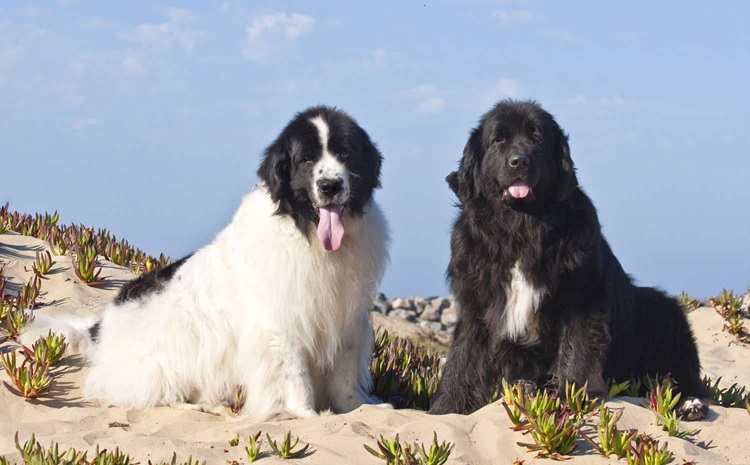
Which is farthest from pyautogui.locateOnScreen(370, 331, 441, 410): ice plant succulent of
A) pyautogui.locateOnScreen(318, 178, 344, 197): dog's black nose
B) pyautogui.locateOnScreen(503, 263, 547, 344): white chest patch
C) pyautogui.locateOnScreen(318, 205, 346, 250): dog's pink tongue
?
pyautogui.locateOnScreen(318, 178, 344, 197): dog's black nose

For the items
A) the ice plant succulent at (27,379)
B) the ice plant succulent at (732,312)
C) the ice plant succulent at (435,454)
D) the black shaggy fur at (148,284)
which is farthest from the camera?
the ice plant succulent at (732,312)

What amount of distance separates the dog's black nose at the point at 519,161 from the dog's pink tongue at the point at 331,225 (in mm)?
1213

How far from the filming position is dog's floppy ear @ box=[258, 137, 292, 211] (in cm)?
592

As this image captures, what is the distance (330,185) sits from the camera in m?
5.73

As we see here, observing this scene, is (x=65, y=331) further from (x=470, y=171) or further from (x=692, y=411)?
(x=692, y=411)

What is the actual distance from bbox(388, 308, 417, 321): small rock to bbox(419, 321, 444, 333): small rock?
311mm

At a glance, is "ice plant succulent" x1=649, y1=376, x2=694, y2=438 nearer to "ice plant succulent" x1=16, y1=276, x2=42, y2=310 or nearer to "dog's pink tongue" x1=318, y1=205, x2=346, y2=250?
"dog's pink tongue" x1=318, y1=205, x2=346, y2=250

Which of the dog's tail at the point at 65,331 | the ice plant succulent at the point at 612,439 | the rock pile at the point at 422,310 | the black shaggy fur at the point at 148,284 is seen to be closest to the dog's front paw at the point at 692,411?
the ice plant succulent at the point at 612,439

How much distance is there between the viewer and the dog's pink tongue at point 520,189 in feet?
18.2

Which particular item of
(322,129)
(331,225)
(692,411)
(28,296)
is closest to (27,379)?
(28,296)

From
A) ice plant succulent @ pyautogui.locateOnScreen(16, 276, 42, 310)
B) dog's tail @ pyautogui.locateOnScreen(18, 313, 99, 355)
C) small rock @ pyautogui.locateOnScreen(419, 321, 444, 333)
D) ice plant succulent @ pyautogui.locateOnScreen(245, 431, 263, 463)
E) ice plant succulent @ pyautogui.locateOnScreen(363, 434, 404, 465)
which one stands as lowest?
ice plant succulent @ pyautogui.locateOnScreen(245, 431, 263, 463)

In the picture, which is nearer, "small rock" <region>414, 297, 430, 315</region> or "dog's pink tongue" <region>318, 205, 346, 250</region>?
"dog's pink tongue" <region>318, 205, 346, 250</region>

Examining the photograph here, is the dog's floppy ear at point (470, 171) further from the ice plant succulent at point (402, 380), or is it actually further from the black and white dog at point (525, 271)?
the ice plant succulent at point (402, 380)

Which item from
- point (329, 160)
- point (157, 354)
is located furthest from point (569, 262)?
point (157, 354)
